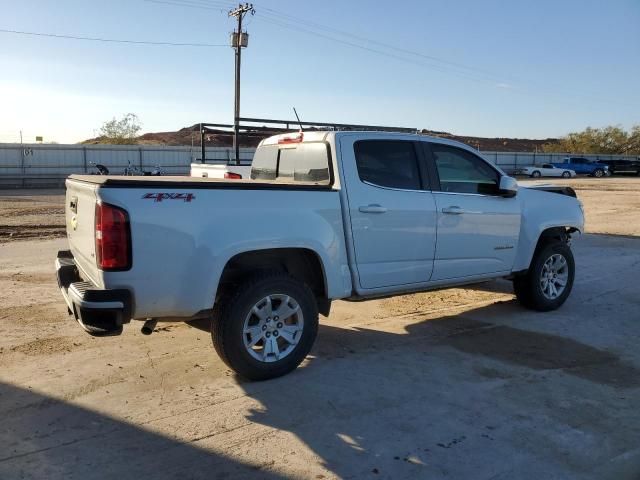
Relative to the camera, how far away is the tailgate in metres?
4.01

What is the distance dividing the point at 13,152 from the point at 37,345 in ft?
107

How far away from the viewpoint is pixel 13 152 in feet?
110

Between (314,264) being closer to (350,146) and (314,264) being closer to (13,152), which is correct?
(350,146)

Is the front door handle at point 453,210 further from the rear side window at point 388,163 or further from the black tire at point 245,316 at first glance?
the black tire at point 245,316

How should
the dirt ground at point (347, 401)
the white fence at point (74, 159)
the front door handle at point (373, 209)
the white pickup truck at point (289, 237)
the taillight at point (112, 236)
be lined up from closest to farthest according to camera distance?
1. the dirt ground at point (347, 401)
2. the taillight at point (112, 236)
3. the white pickup truck at point (289, 237)
4. the front door handle at point (373, 209)
5. the white fence at point (74, 159)

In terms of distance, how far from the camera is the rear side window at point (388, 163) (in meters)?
5.10

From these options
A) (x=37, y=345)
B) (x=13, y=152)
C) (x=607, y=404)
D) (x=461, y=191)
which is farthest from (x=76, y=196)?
(x=13, y=152)

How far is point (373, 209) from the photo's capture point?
16.3 ft

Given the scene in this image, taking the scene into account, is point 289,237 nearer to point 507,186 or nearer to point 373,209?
point 373,209

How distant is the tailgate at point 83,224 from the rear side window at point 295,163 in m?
1.90

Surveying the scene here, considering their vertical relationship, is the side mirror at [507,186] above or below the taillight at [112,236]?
above

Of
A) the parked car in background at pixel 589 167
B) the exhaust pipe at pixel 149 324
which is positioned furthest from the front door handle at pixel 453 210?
the parked car in background at pixel 589 167

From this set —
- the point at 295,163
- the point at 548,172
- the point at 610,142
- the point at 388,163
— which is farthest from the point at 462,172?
the point at 610,142

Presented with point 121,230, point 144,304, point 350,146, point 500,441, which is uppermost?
point 350,146
